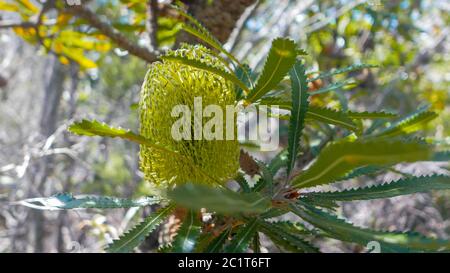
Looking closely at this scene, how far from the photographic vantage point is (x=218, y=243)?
2.63 ft

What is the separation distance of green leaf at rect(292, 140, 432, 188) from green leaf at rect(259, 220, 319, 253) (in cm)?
15

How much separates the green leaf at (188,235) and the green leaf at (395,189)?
0.70ft

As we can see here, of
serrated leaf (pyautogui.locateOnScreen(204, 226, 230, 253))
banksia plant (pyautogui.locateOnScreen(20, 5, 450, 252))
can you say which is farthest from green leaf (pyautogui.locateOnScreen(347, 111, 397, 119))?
serrated leaf (pyautogui.locateOnScreen(204, 226, 230, 253))

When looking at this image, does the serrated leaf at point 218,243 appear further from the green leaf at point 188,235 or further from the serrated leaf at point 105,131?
the serrated leaf at point 105,131

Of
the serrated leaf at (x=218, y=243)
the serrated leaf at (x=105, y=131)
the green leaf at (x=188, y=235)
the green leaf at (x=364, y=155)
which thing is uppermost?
the serrated leaf at (x=105, y=131)

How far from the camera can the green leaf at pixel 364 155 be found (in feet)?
1.61

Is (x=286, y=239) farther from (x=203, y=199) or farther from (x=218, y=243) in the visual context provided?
(x=203, y=199)

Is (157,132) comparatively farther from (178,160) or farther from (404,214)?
(404,214)

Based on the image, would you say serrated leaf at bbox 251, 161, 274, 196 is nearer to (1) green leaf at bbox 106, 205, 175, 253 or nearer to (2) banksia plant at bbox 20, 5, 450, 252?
(2) banksia plant at bbox 20, 5, 450, 252

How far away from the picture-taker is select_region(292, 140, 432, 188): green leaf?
49 centimetres

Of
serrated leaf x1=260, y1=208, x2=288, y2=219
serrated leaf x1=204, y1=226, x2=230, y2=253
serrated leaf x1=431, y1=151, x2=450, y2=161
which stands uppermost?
serrated leaf x1=431, y1=151, x2=450, y2=161

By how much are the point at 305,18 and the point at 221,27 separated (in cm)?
174

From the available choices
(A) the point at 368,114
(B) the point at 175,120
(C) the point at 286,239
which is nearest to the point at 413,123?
(A) the point at 368,114

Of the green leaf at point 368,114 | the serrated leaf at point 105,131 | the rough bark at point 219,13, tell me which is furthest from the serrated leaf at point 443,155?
the rough bark at point 219,13
